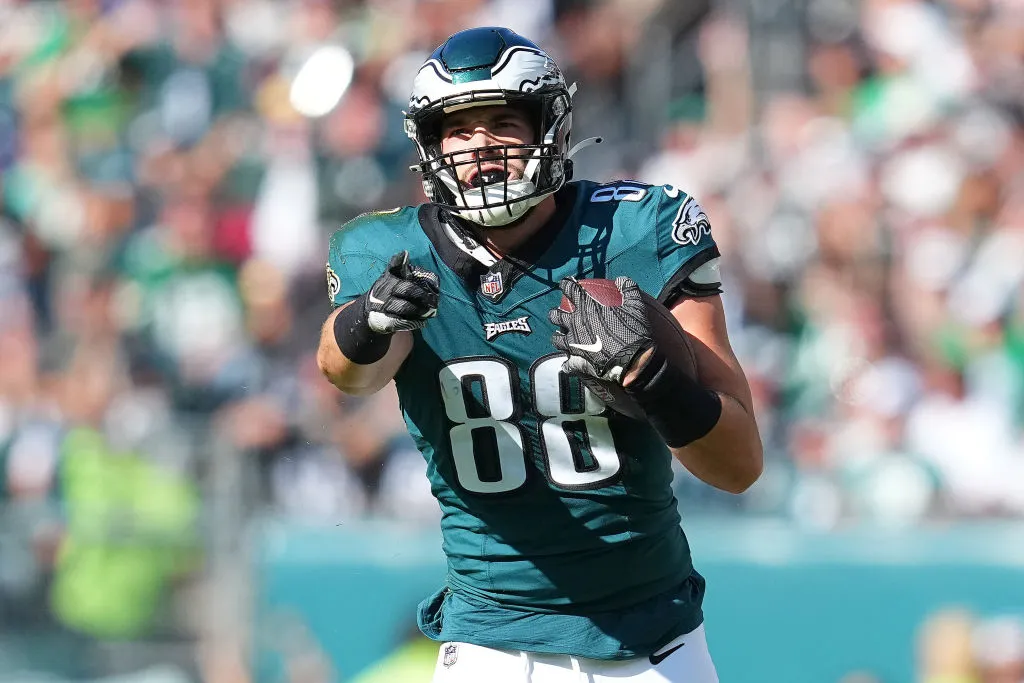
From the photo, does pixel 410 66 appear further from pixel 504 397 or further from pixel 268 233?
pixel 504 397

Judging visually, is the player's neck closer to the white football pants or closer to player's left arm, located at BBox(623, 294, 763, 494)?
player's left arm, located at BBox(623, 294, 763, 494)

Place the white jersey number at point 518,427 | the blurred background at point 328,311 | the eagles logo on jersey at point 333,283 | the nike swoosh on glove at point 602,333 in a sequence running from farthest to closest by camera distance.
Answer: the blurred background at point 328,311
the eagles logo on jersey at point 333,283
the white jersey number at point 518,427
the nike swoosh on glove at point 602,333

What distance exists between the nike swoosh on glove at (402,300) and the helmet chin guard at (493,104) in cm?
32

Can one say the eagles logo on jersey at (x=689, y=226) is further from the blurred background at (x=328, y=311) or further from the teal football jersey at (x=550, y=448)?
the blurred background at (x=328, y=311)

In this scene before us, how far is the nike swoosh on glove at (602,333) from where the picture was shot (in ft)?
9.23

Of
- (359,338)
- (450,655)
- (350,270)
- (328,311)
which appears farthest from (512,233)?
(328,311)

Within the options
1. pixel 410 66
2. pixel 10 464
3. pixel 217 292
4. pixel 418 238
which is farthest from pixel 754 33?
pixel 418 238

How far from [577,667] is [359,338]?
92 centimetres

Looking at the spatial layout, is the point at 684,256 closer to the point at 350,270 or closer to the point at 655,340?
the point at 655,340

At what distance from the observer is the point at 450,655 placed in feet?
11.0

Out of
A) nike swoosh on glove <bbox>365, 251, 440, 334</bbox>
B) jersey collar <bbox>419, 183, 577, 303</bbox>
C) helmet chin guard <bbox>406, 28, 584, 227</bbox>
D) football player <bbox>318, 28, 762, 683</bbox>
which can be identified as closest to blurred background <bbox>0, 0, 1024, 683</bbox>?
football player <bbox>318, 28, 762, 683</bbox>

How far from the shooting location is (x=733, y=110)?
335 inches

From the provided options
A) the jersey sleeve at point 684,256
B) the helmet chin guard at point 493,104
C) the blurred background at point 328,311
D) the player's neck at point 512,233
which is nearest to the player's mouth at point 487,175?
the helmet chin guard at point 493,104

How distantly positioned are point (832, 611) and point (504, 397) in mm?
3439
